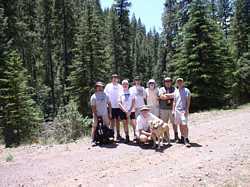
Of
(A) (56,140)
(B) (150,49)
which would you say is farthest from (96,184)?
(B) (150,49)

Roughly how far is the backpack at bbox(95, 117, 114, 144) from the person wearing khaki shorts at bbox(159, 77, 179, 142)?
4.94 feet

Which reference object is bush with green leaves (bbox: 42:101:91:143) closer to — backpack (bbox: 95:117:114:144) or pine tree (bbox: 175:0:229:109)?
backpack (bbox: 95:117:114:144)

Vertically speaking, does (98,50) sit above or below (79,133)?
above

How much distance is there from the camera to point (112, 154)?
1041cm

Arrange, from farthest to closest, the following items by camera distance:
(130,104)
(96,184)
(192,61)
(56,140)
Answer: (192,61) → (56,140) → (130,104) → (96,184)

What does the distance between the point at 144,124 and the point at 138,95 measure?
92 cm

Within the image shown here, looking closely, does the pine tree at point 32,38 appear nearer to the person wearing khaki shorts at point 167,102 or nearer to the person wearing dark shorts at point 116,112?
the person wearing dark shorts at point 116,112

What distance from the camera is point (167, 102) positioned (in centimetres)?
1134

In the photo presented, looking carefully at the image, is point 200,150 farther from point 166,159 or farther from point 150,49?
point 150,49

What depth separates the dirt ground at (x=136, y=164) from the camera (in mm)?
8211

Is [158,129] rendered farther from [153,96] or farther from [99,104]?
[99,104]

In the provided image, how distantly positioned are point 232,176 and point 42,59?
1638 inches

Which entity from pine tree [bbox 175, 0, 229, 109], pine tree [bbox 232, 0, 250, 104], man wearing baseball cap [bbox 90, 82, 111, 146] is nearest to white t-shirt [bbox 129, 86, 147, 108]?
man wearing baseball cap [bbox 90, 82, 111, 146]

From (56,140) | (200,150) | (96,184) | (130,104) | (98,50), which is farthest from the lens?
(98,50)
